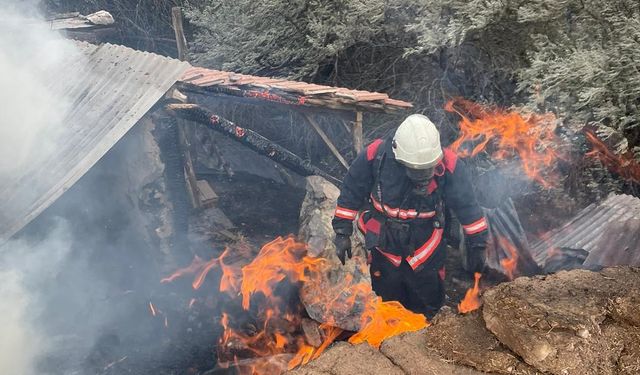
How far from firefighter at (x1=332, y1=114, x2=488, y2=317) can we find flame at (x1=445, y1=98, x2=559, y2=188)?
2.77 m

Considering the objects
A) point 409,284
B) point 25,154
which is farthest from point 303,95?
point 25,154

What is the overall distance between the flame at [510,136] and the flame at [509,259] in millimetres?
1866

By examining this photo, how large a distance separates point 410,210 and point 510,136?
4013 millimetres

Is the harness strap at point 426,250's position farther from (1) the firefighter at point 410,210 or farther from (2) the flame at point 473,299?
(2) the flame at point 473,299

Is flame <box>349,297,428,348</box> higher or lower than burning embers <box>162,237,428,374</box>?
higher

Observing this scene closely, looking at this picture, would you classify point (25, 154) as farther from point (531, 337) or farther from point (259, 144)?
point (531, 337)

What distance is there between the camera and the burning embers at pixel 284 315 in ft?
14.9

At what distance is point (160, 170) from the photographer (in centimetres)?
735

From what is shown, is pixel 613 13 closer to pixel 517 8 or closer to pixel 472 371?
pixel 517 8

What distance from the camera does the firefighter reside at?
14.6ft

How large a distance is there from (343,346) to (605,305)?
3.41 feet

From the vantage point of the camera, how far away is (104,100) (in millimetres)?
6402

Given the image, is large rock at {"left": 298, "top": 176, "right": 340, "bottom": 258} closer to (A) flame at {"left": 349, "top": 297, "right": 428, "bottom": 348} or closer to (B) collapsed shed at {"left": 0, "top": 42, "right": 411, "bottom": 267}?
(B) collapsed shed at {"left": 0, "top": 42, "right": 411, "bottom": 267}

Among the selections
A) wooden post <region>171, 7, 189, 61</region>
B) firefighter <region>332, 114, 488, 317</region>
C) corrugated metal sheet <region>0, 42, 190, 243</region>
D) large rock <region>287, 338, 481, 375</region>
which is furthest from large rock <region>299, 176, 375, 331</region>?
wooden post <region>171, 7, 189, 61</region>
